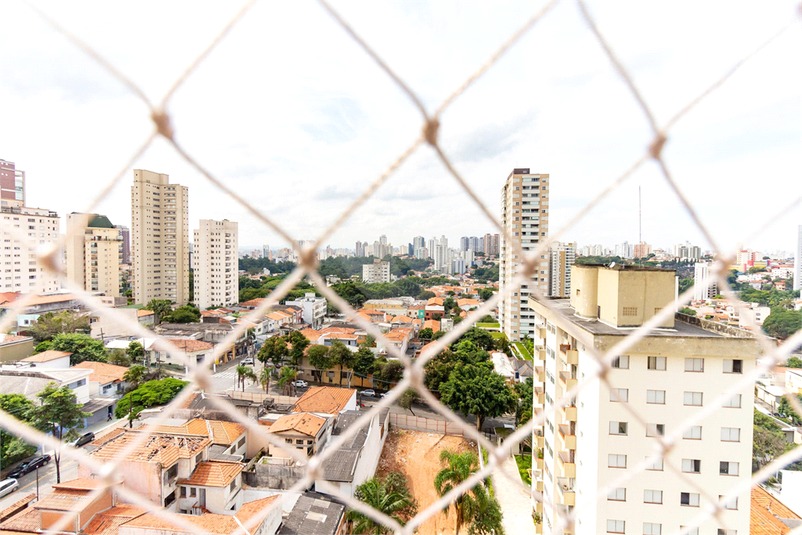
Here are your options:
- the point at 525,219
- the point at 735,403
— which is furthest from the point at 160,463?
the point at 525,219

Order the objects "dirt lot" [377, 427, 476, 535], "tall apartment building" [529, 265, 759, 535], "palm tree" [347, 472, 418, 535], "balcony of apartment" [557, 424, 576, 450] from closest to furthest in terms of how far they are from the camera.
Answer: "tall apartment building" [529, 265, 759, 535]
"balcony of apartment" [557, 424, 576, 450]
"palm tree" [347, 472, 418, 535]
"dirt lot" [377, 427, 476, 535]

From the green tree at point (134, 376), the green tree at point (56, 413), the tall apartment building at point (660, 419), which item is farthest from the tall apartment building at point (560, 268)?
the green tree at point (56, 413)

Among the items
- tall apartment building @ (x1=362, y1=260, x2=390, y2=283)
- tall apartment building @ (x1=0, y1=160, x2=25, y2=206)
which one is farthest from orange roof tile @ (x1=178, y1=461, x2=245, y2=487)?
tall apartment building @ (x1=362, y1=260, x2=390, y2=283)

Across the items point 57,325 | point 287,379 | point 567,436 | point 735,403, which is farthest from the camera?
point 57,325

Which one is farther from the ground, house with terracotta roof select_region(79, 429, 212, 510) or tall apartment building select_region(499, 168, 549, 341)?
tall apartment building select_region(499, 168, 549, 341)

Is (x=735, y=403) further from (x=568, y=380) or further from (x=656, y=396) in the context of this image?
(x=568, y=380)

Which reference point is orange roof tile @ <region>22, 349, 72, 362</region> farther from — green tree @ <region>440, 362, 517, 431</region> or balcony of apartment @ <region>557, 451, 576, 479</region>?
balcony of apartment @ <region>557, 451, 576, 479</region>

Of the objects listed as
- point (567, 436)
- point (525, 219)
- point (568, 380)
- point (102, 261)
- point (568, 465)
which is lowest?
point (568, 465)
